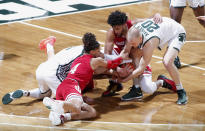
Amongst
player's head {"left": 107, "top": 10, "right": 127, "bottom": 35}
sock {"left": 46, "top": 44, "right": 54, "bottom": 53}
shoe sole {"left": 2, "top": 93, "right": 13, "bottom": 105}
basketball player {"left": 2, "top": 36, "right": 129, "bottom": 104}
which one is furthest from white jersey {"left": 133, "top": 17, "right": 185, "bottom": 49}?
shoe sole {"left": 2, "top": 93, "right": 13, "bottom": 105}

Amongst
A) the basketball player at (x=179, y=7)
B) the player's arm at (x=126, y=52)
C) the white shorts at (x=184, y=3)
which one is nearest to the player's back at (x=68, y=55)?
the player's arm at (x=126, y=52)

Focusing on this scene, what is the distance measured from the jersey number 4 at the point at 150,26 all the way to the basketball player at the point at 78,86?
0.57 metres

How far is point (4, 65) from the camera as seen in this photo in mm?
7949

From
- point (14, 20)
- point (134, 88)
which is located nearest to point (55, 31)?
point (14, 20)

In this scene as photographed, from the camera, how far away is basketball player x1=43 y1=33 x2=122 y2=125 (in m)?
5.96

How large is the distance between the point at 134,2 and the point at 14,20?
10.5 feet

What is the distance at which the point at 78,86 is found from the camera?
6203 mm

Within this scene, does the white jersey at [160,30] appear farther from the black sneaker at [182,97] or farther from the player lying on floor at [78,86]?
the black sneaker at [182,97]

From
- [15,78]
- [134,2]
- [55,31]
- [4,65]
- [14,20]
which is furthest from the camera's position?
[134,2]

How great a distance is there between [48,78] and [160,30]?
165 centimetres

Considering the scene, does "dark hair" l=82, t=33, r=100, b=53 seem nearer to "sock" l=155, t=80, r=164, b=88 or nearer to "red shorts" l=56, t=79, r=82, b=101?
"red shorts" l=56, t=79, r=82, b=101

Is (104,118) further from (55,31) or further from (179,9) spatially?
(55,31)

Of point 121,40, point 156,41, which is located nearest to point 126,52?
point 121,40

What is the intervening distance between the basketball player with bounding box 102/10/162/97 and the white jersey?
0.33 ft
